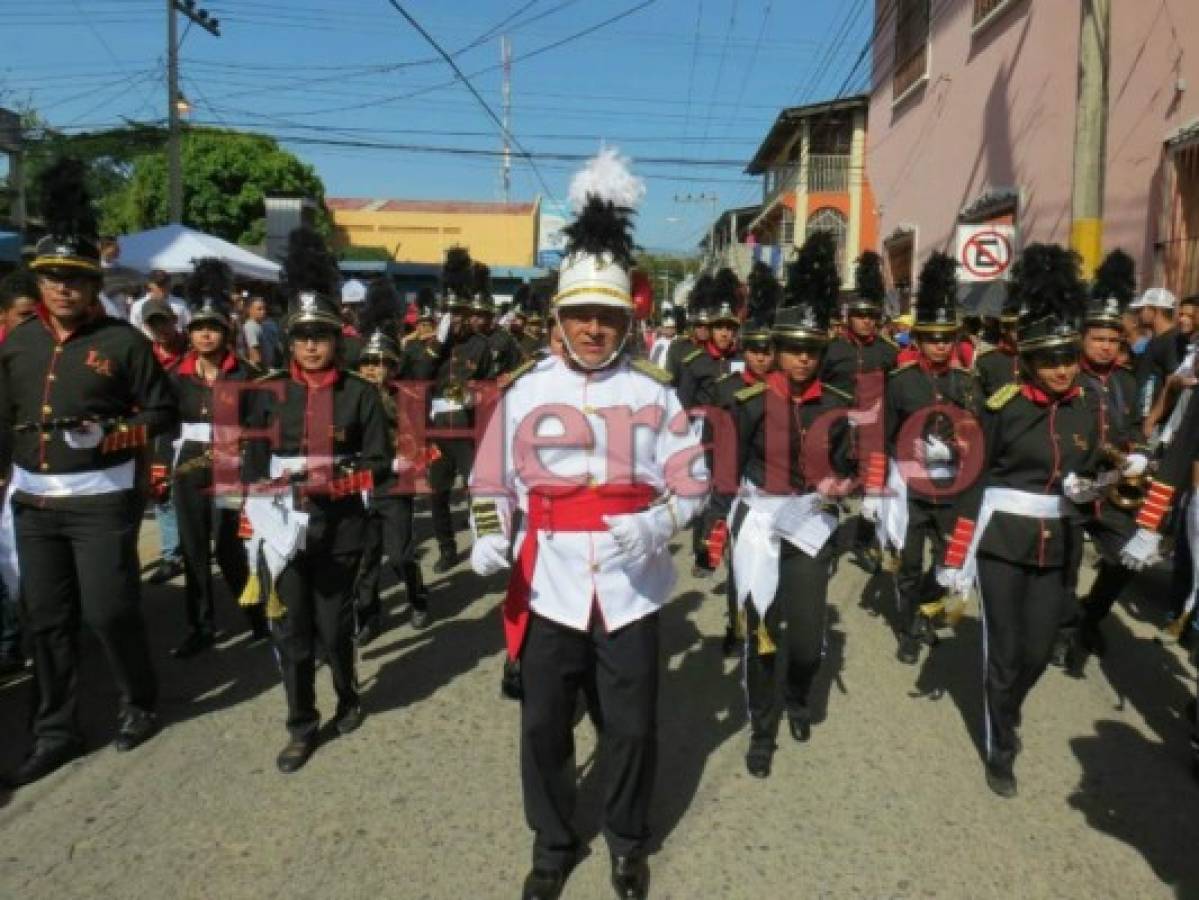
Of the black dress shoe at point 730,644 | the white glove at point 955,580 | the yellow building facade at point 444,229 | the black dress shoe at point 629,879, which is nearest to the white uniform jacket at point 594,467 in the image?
the black dress shoe at point 629,879

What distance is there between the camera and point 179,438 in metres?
5.99

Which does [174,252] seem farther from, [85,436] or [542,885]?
[542,885]

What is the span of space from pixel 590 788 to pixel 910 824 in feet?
4.29

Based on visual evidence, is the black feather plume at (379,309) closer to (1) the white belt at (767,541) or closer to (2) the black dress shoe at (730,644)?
(2) the black dress shoe at (730,644)

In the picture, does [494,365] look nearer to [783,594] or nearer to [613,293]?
[783,594]

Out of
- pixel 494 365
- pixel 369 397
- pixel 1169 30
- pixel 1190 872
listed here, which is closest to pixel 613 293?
pixel 369 397

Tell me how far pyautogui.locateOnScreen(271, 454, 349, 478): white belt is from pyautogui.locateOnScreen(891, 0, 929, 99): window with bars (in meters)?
16.4

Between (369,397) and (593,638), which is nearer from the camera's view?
(593,638)

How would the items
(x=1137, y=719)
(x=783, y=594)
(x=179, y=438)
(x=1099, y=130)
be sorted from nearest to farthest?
1. (x=783, y=594)
2. (x=1137, y=719)
3. (x=179, y=438)
4. (x=1099, y=130)

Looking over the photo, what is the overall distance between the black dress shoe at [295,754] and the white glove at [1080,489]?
3.53 metres

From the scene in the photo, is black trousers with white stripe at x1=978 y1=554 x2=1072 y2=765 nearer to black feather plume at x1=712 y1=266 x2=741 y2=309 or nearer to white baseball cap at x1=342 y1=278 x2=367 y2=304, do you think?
black feather plume at x1=712 y1=266 x2=741 y2=309

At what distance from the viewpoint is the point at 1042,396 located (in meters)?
4.31

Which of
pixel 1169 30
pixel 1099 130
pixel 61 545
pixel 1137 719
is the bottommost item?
pixel 1137 719

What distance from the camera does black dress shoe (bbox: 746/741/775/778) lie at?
14.1ft
